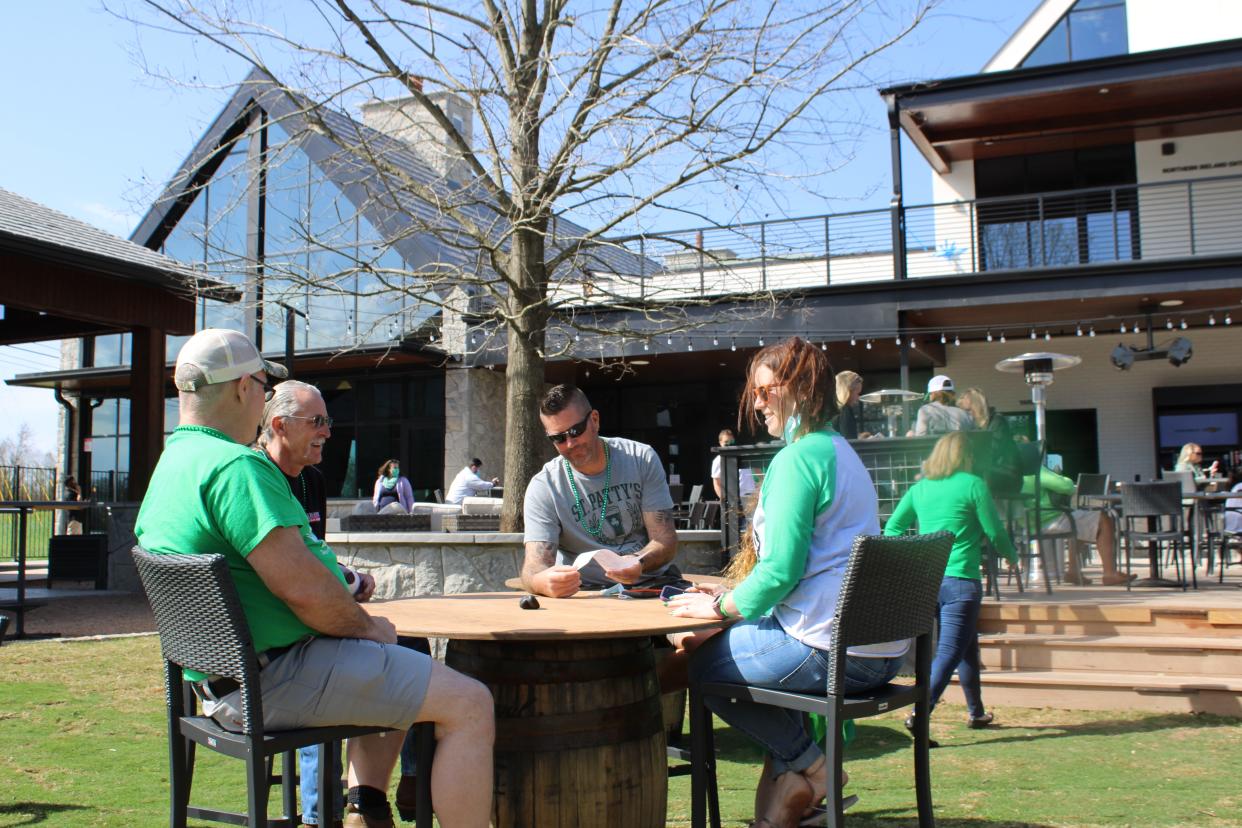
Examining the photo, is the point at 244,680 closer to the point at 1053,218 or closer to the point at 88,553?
the point at 88,553

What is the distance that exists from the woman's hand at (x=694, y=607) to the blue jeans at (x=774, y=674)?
0.12 m

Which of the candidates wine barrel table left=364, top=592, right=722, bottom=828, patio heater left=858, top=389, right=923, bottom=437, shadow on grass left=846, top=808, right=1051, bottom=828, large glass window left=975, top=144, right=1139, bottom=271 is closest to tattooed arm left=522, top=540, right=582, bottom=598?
wine barrel table left=364, top=592, right=722, bottom=828

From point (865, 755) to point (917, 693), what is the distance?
2.15 m

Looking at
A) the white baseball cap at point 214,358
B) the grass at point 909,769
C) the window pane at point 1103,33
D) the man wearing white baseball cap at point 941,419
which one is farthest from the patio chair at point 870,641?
the window pane at point 1103,33

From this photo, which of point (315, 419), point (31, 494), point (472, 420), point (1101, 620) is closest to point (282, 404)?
point (315, 419)

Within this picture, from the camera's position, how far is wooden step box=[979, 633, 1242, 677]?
6.16m

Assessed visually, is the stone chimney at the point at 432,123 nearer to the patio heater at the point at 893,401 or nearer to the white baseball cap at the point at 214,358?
the patio heater at the point at 893,401

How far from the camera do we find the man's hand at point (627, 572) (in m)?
3.81

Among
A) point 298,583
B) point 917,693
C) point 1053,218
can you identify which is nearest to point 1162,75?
point 1053,218

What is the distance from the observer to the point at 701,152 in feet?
27.4

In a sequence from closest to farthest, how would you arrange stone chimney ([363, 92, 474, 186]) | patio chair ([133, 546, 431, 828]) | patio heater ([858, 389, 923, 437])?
1. patio chair ([133, 546, 431, 828])
2. stone chimney ([363, 92, 474, 186])
3. patio heater ([858, 389, 923, 437])

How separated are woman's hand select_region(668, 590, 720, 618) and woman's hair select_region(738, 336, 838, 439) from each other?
0.55 metres

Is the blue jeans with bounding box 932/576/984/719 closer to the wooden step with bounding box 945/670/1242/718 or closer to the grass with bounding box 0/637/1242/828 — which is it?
the grass with bounding box 0/637/1242/828

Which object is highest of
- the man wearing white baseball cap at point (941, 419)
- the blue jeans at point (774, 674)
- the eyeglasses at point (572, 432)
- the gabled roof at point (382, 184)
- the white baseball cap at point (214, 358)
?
the gabled roof at point (382, 184)
